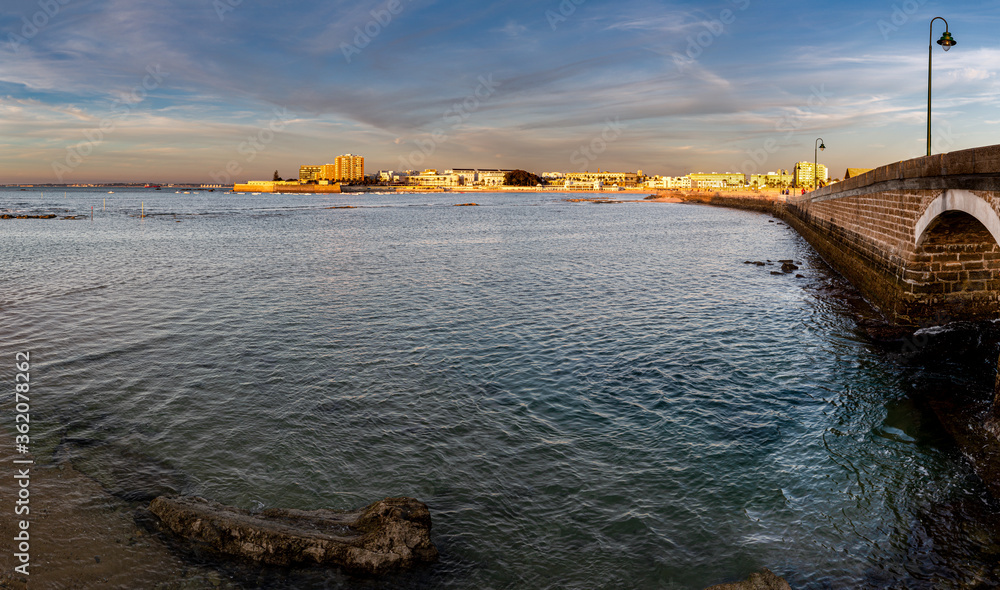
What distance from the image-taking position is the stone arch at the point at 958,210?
39.9ft

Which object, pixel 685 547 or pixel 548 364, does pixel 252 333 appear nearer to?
pixel 548 364

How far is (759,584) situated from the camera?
573cm

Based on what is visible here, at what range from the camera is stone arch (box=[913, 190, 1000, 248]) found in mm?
12164

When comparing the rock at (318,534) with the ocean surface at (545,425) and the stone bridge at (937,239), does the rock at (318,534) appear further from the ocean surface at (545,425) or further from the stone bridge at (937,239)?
the stone bridge at (937,239)

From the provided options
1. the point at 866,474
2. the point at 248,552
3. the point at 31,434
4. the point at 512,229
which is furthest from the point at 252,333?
the point at 512,229

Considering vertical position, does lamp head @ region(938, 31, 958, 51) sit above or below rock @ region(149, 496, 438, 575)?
above

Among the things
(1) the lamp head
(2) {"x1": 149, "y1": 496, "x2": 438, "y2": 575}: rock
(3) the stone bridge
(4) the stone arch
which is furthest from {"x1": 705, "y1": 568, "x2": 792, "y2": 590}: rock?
(1) the lamp head

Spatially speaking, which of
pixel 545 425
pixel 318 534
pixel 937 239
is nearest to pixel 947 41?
pixel 937 239

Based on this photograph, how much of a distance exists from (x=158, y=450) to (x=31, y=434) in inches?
97.7

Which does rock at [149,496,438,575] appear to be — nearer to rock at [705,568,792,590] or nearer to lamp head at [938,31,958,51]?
rock at [705,568,792,590]

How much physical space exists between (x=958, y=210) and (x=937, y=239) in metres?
2.52

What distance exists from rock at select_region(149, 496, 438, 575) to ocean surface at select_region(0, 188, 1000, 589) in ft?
0.72

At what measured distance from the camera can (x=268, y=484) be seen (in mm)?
8383

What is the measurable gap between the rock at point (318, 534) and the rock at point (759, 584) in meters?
3.22
